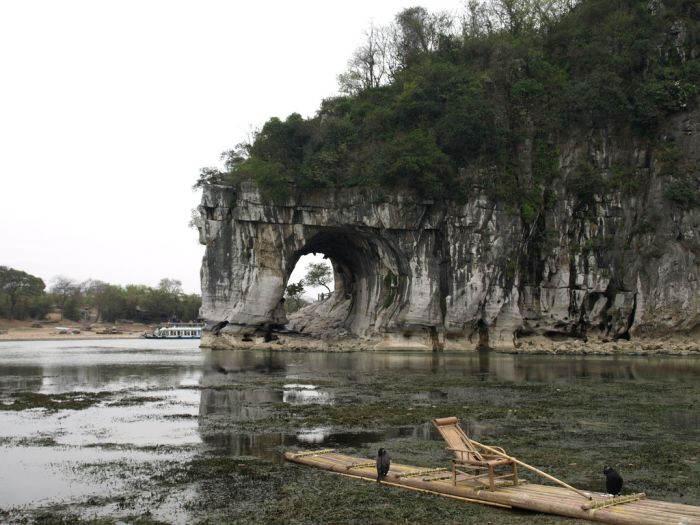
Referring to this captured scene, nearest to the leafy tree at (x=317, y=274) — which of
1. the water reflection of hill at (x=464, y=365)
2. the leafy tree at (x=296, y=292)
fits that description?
the leafy tree at (x=296, y=292)

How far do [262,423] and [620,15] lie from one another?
49.0m

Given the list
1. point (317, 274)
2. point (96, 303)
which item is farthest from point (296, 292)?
point (96, 303)

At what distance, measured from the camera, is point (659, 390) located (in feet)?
85.2

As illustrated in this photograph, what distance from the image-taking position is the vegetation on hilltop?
2047 inches

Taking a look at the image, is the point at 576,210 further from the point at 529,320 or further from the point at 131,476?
the point at 131,476

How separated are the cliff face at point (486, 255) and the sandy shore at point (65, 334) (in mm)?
42850

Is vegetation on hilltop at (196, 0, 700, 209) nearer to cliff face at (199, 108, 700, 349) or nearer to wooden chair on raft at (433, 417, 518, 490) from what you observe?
cliff face at (199, 108, 700, 349)

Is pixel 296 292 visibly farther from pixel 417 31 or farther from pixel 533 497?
pixel 533 497

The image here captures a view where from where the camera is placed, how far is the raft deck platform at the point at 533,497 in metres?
9.97

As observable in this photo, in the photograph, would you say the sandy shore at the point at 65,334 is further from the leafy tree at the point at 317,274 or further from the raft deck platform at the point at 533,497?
the raft deck platform at the point at 533,497

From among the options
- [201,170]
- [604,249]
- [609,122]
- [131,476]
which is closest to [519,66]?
[609,122]

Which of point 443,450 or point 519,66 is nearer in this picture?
point 443,450

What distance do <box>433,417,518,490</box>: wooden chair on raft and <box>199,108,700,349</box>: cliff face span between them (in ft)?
131

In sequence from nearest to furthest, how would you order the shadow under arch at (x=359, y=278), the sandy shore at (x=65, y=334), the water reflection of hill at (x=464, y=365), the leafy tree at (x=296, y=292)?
the water reflection of hill at (x=464, y=365), the shadow under arch at (x=359, y=278), the leafy tree at (x=296, y=292), the sandy shore at (x=65, y=334)
